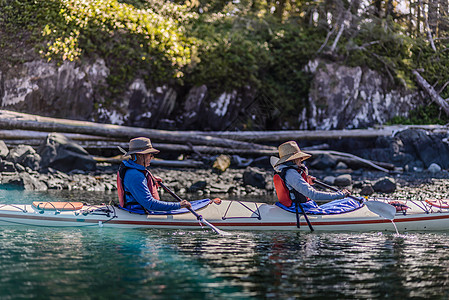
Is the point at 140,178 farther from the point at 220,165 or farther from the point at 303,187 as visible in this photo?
the point at 220,165

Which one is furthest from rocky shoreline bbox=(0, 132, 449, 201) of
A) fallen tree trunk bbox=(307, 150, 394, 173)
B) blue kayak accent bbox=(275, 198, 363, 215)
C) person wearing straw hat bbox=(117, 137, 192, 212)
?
person wearing straw hat bbox=(117, 137, 192, 212)

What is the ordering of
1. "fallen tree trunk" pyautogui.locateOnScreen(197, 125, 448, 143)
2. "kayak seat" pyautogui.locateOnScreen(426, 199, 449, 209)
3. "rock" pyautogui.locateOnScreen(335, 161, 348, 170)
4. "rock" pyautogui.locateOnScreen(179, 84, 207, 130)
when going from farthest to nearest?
"rock" pyautogui.locateOnScreen(179, 84, 207, 130)
"fallen tree trunk" pyautogui.locateOnScreen(197, 125, 448, 143)
"rock" pyautogui.locateOnScreen(335, 161, 348, 170)
"kayak seat" pyautogui.locateOnScreen(426, 199, 449, 209)

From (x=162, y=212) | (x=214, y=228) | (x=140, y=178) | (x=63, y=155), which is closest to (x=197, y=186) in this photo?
(x=63, y=155)

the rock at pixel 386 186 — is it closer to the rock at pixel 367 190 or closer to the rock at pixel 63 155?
the rock at pixel 367 190

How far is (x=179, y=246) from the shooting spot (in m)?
5.59

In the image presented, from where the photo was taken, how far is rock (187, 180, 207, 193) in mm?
11125

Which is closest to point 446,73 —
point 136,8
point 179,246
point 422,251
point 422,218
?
point 136,8

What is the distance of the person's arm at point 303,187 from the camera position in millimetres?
6363

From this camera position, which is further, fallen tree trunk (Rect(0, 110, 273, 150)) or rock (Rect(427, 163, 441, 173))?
rock (Rect(427, 163, 441, 173))

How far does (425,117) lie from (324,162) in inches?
279

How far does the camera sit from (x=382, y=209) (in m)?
6.97

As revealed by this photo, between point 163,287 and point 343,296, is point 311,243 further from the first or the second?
point 163,287

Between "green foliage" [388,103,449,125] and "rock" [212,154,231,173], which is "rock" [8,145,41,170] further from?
"green foliage" [388,103,449,125]

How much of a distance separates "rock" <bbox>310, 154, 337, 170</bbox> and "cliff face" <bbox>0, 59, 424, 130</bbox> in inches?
114
